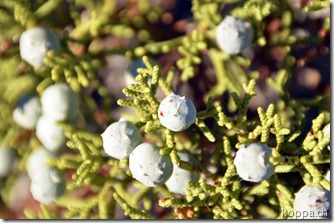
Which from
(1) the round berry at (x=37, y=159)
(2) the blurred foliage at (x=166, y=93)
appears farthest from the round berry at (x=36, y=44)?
(1) the round berry at (x=37, y=159)

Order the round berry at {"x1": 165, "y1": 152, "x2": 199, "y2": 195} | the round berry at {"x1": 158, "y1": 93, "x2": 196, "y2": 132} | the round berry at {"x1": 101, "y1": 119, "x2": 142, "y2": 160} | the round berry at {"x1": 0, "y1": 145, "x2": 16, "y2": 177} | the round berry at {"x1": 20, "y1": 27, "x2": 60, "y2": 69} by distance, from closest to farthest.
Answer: the round berry at {"x1": 158, "y1": 93, "x2": 196, "y2": 132} < the round berry at {"x1": 101, "y1": 119, "x2": 142, "y2": 160} < the round berry at {"x1": 165, "y1": 152, "x2": 199, "y2": 195} < the round berry at {"x1": 20, "y1": 27, "x2": 60, "y2": 69} < the round berry at {"x1": 0, "y1": 145, "x2": 16, "y2": 177}

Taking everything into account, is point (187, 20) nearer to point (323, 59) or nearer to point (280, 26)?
point (280, 26)

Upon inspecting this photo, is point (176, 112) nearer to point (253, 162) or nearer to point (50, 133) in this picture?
point (253, 162)

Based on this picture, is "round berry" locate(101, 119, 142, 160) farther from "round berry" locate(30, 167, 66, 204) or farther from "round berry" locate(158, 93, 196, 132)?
"round berry" locate(30, 167, 66, 204)


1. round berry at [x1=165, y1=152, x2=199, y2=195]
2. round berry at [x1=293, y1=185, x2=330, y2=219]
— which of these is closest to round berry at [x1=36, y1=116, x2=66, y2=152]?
round berry at [x1=165, y1=152, x2=199, y2=195]

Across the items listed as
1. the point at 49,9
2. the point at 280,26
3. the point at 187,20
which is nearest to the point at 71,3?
the point at 49,9

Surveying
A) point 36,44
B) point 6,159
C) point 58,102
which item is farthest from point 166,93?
point 6,159

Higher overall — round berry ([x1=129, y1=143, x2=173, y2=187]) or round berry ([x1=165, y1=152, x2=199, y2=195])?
round berry ([x1=129, y1=143, x2=173, y2=187])
